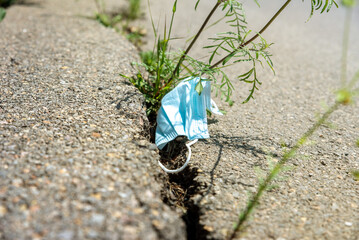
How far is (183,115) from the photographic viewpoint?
181 cm

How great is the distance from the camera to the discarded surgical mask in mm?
1734

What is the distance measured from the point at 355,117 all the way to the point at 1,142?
6.46 ft

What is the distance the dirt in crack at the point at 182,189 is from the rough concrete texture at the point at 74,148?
11 cm

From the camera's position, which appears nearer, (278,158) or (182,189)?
(182,189)

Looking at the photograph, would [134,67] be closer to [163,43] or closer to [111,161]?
[163,43]

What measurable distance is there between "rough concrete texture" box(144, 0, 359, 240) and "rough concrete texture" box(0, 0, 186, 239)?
9.0 inches

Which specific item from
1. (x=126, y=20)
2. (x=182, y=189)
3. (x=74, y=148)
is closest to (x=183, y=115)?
(x=182, y=189)

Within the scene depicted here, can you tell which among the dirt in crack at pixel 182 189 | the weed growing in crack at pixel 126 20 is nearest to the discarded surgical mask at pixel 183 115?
the dirt in crack at pixel 182 189

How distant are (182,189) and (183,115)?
0.42 m

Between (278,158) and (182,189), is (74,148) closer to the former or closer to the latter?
(182,189)

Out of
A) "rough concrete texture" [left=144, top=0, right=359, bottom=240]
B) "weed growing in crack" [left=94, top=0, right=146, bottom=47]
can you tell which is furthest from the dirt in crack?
"weed growing in crack" [left=94, top=0, right=146, bottom=47]

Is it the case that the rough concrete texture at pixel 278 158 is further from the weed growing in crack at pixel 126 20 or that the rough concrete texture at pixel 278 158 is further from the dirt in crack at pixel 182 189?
the weed growing in crack at pixel 126 20

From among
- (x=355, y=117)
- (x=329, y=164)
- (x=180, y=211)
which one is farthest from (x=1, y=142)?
(x=355, y=117)

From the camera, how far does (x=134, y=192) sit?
4.06 feet
